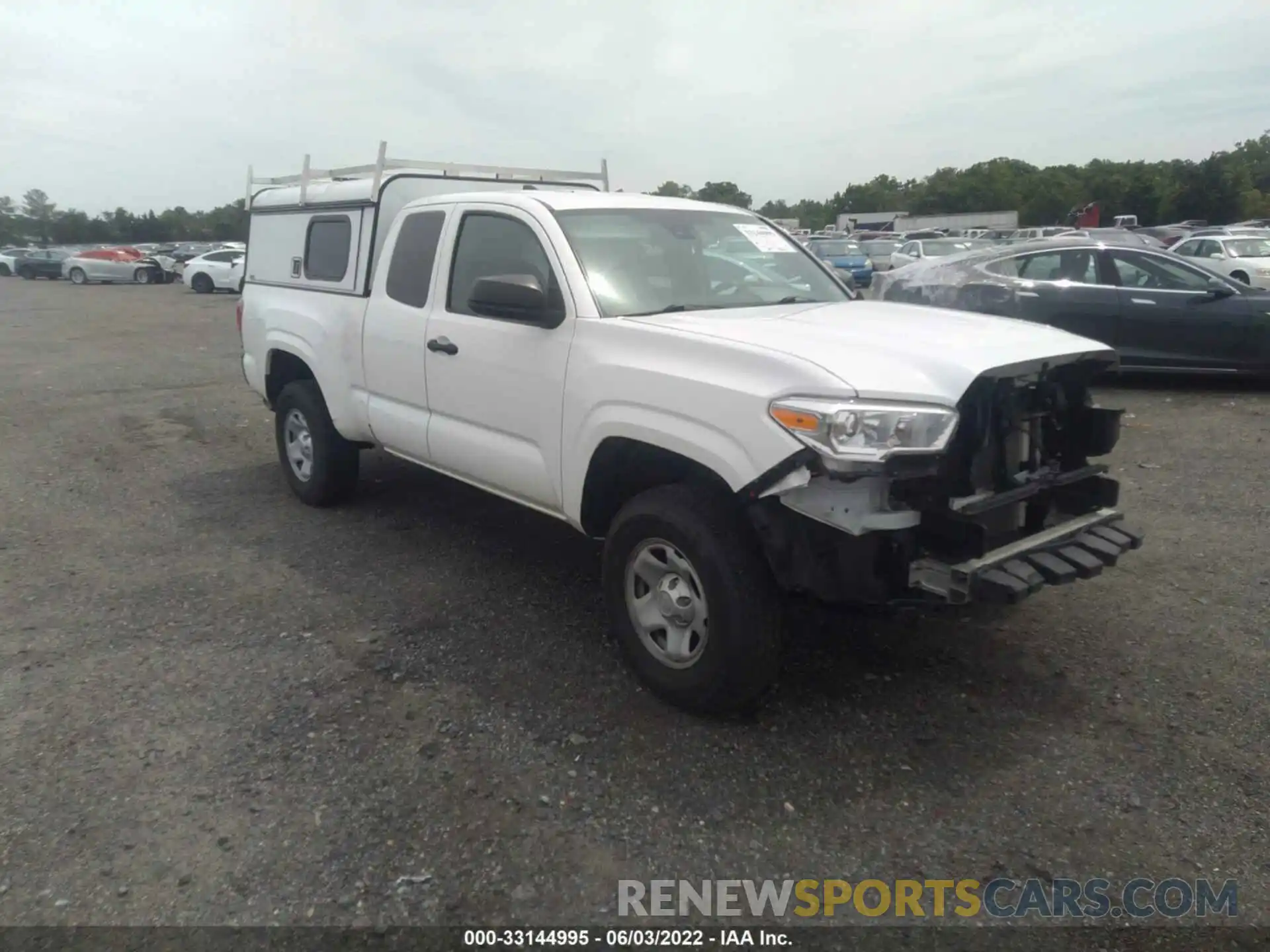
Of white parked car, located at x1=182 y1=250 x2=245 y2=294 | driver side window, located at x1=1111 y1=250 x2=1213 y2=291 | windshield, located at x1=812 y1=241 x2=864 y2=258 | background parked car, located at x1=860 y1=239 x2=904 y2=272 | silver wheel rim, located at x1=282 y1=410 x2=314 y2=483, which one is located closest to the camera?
silver wheel rim, located at x1=282 y1=410 x2=314 y2=483

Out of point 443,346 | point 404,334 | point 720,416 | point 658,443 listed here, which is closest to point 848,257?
point 404,334

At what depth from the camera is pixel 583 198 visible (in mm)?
4758

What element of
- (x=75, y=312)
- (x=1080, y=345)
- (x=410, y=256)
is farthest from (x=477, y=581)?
(x=75, y=312)

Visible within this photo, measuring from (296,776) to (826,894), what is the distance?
180 cm

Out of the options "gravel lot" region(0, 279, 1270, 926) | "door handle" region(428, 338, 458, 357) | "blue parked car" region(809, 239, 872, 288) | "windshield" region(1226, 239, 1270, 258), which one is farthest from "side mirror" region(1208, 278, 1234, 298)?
"blue parked car" region(809, 239, 872, 288)

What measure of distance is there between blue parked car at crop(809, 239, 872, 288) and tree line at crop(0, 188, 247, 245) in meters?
53.3

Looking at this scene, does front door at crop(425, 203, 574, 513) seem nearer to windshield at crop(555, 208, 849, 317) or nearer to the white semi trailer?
windshield at crop(555, 208, 849, 317)

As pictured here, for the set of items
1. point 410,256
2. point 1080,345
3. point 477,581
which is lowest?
point 477,581

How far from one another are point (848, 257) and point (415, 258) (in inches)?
901

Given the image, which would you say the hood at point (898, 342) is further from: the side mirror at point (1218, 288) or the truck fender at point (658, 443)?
the side mirror at point (1218, 288)

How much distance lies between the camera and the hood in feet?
10.5

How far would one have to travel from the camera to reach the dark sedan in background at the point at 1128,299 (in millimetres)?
9641

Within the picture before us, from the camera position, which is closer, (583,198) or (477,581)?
(583,198)

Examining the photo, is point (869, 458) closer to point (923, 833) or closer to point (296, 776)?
point (923, 833)
